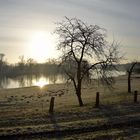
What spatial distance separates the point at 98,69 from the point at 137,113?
9159 mm

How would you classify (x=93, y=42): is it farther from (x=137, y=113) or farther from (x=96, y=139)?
(x=96, y=139)

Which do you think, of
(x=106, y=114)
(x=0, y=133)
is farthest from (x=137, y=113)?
(x=0, y=133)

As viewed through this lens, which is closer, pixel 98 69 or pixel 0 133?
pixel 0 133

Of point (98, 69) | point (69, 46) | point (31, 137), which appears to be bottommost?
point (31, 137)

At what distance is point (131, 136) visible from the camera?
1495cm

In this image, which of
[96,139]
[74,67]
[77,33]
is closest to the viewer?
[96,139]

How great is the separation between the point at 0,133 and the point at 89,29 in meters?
15.4

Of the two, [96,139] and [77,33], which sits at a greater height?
[77,33]

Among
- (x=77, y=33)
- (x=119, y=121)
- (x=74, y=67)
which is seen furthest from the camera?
(x=74, y=67)

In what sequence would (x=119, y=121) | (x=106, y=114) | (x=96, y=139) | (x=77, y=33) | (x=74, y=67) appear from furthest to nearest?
(x=74, y=67) < (x=77, y=33) < (x=106, y=114) < (x=119, y=121) < (x=96, y=139)

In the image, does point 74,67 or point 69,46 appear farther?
point 74,67

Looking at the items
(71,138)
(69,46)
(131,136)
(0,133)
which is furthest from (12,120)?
(69,46)

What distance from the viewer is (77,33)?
93.5 feet

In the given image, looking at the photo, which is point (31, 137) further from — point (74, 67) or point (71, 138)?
point (74, 67)
